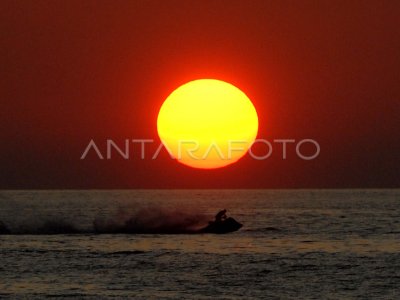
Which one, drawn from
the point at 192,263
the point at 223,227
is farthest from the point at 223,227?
the point at 192,263

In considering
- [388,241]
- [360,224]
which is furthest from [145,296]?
[360,224]

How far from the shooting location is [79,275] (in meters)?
55.7

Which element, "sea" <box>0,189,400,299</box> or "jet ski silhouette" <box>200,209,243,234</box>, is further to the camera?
"jet ski silhouette" <box>200,209,243,234</box>

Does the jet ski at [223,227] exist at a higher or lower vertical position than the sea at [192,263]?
higher

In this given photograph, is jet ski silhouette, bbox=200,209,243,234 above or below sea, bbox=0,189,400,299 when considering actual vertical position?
above

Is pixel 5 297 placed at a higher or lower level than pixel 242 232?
lower

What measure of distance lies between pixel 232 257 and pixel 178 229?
29261mm

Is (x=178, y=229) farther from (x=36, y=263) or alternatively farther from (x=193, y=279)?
(x=193, y=279)

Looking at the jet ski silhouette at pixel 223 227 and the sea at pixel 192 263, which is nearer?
the sea at pixel 192 263

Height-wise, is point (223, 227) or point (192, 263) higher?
point (223, 227)

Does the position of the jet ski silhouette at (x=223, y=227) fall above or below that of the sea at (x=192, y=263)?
above

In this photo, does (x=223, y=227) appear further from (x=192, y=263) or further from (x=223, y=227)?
(x=192, y=263)

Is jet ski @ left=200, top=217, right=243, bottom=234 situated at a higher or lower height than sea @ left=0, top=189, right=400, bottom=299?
higher

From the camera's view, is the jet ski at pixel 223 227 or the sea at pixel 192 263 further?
the jet ski at pixel 223 227
